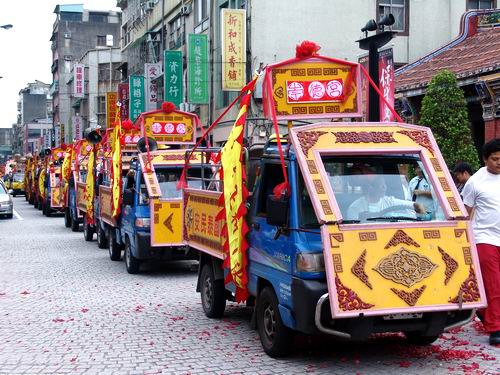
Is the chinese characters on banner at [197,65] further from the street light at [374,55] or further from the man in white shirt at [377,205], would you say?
the man in white shirt at [377,205]

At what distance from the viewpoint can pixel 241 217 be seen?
25.9 ft

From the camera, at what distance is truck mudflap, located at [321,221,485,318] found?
251 inches

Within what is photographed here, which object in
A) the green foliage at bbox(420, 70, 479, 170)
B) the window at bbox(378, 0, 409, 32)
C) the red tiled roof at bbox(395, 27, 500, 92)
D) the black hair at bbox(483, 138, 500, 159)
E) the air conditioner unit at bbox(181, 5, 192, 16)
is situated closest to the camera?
the black hair at bbox(483, 138, 500, 159)

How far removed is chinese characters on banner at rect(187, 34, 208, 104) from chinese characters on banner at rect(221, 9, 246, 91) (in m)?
3.17

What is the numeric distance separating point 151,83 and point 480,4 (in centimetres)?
1731

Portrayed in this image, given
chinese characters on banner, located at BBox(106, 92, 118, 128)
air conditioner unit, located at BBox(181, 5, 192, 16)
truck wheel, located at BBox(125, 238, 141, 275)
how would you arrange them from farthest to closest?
chinese characters on banner, located at BBox(106, 92, 118, 128)
air conditioner unit, located at BBox(181, 5, 192, 16)
truck wheel, located at BBox(125, 238, 141, 275)

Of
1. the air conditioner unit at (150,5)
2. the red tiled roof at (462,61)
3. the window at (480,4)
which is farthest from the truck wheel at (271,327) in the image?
the air conditioner unit at (150,5)

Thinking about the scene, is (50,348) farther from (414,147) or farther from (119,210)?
(119,210)

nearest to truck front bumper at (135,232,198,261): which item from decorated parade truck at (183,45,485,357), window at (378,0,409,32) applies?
decorated parade truck at (183,45,485,357)

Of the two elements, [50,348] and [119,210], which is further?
[119,210]

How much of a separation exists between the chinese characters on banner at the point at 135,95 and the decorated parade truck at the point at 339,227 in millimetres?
32910

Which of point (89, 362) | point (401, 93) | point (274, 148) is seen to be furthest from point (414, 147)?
point (401, 93)

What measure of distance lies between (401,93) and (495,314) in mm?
15621

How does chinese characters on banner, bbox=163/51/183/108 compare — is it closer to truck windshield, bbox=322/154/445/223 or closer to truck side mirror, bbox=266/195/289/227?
truck windshield, bbox=322/154/445/223
